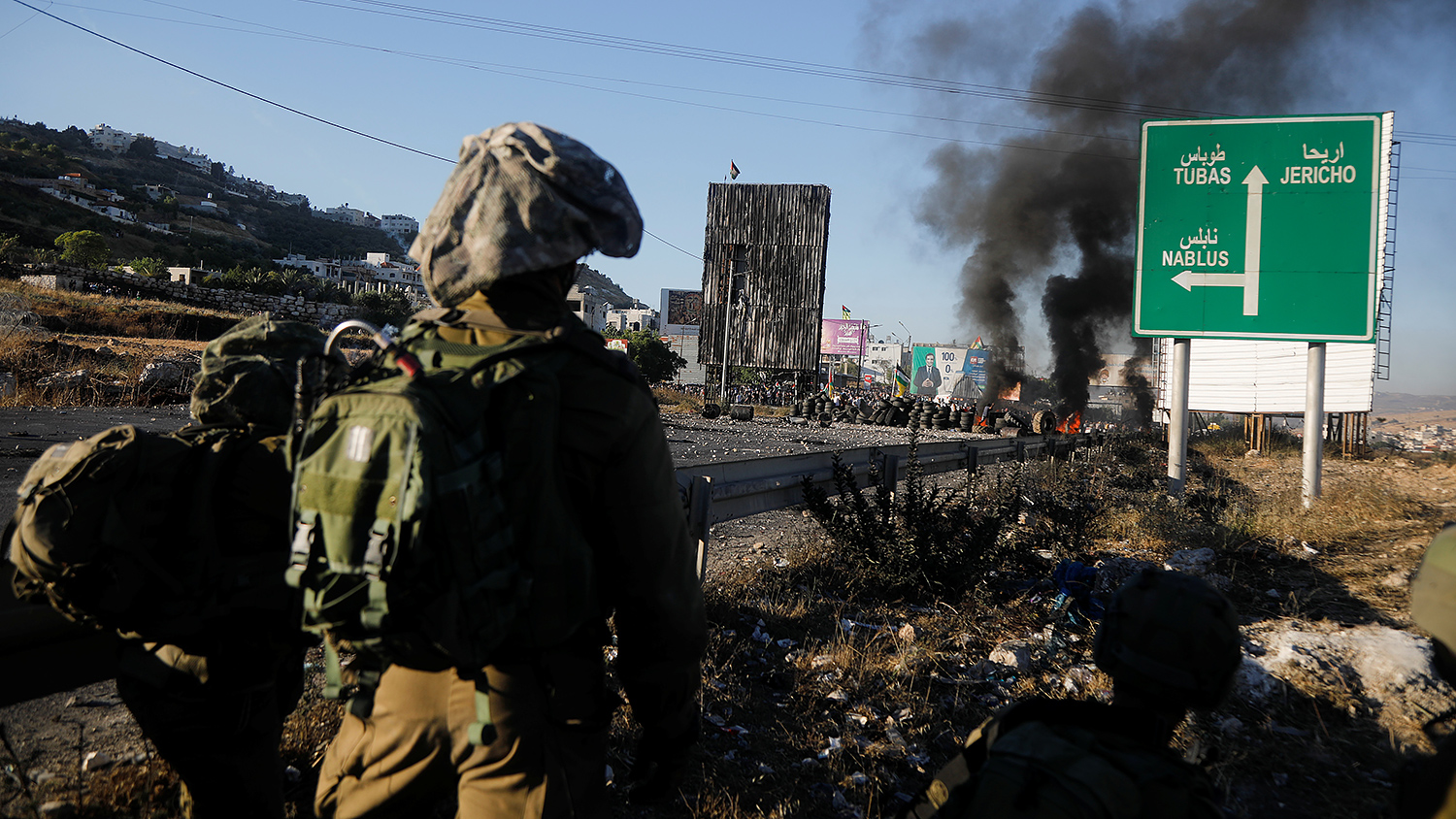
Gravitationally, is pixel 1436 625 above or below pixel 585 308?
below

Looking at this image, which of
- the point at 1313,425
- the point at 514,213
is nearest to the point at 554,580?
the point at 514,213

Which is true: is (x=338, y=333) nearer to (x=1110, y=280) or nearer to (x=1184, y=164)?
(x=1184, y=164)

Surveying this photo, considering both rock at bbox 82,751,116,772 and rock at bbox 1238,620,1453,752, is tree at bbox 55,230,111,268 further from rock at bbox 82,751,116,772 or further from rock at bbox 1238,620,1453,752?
rock at bbox 1238,620,1453,752

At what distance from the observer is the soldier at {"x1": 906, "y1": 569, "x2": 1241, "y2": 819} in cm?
125

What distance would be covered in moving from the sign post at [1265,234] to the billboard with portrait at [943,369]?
46780 mm

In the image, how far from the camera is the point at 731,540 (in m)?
6.54

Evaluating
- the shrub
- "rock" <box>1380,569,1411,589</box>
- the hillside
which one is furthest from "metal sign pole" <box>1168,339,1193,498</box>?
the hillside

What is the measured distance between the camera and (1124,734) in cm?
147

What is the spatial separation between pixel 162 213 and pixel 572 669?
125 meters

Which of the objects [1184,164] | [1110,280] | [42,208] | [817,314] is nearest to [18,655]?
[1184,164]

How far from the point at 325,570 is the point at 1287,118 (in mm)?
10509

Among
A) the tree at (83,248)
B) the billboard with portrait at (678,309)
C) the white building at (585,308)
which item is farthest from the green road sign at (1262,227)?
the billboard with portrait at (678,309)

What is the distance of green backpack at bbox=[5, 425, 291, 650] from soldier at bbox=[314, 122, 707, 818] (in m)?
0.54

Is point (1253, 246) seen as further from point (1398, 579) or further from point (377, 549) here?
point (377, 549)
